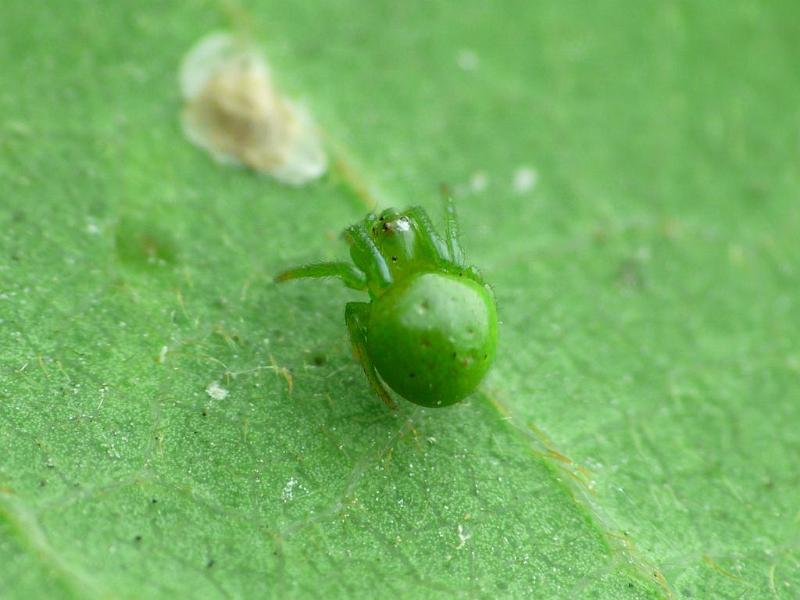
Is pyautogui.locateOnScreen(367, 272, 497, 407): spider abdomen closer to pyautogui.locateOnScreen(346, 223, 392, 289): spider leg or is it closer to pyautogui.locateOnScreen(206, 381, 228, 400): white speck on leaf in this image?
pyautogui.locateOnScreen(346, 223, 392, 289): spider leg

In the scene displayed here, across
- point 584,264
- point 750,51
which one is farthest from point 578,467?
point 750,51

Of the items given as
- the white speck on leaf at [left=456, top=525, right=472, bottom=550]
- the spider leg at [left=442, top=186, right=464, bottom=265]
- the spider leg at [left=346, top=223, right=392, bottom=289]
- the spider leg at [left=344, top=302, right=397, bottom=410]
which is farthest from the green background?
the spider leg at [left=442, top=186, right=464, bottom=265]

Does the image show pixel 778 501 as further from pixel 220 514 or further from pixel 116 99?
pixel 116 99

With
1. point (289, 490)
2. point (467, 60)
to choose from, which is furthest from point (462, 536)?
point (467, 60)

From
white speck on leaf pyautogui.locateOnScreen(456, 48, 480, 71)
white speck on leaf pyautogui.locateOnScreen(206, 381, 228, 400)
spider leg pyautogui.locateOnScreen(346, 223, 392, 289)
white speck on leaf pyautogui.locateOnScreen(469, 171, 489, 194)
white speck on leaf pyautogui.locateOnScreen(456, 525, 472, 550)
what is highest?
white speck on leaf pyautogui.locateOnScreen(456, 48, 480, 71)

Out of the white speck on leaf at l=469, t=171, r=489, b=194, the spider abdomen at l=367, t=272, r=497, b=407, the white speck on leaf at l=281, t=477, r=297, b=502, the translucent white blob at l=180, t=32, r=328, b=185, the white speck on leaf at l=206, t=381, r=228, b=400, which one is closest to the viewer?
the spider abdomen at l=367, t=272, r=497, b=407

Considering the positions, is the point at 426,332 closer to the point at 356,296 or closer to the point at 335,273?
the point at 335,273

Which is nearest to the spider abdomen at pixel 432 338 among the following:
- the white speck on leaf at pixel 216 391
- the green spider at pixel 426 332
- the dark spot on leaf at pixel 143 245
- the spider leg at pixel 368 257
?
the green spider at pixel 426 332
